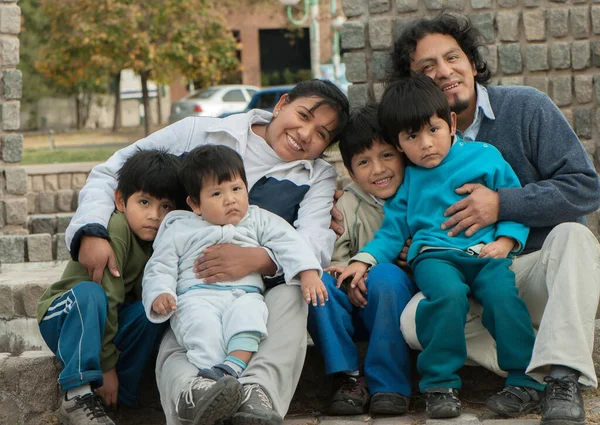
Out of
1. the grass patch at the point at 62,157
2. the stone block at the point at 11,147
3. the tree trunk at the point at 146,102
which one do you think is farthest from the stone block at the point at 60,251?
the tree trunk at the point at 146,102

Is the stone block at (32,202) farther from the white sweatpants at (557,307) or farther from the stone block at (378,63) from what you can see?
the white sweatpants at (557,307)

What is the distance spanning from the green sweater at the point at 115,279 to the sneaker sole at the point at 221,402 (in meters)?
0.70

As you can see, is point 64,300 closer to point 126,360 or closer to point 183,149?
point 126,360

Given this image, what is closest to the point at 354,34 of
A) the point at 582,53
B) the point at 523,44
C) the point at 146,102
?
the point at 523,44

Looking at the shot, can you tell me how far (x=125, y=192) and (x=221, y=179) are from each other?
1.58 ft

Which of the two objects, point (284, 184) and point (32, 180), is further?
point (32, 180)

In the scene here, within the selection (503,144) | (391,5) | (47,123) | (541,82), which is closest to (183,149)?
(503,144)

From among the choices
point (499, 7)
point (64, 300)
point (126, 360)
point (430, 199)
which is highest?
point (499, 7)

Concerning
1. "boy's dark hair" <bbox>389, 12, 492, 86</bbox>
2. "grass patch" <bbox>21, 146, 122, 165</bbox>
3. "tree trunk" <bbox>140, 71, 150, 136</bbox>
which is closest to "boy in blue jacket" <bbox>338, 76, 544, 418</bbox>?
"boy's dark hair" <bbox>389, 12, 492, 86</bbox>

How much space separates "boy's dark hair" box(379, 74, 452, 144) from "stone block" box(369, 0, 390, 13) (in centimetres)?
446

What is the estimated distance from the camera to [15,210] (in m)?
9.62

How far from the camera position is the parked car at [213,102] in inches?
1114

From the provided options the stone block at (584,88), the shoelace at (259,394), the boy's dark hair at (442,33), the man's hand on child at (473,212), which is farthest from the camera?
the stone block at (584,88)

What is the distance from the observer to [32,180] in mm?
11453
